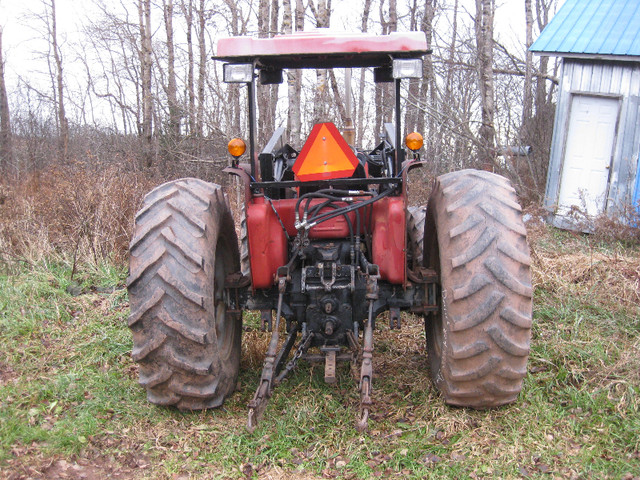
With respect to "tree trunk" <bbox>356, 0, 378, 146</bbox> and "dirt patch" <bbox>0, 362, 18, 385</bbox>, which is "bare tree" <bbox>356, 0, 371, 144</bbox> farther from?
"dirt patch" <bbox>0, 362, 18, 385</bbox>

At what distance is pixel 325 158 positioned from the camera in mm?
3668

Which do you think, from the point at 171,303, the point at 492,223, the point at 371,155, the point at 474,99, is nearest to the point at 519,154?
the point at 474,99

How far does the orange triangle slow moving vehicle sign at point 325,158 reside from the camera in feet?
12.0

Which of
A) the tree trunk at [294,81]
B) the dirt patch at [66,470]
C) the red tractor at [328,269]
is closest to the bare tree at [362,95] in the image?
the tree trunk at [294,81]

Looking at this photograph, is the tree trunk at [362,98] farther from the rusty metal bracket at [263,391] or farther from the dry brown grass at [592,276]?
the rusty metal bracket at [263,391]

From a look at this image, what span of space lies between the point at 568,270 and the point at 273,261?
3731mm

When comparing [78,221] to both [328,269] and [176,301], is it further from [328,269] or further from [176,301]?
[328,269]

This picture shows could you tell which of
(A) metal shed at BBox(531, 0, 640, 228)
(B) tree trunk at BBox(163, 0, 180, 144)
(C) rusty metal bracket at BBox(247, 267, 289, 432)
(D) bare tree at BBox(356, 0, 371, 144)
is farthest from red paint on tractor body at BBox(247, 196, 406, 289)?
(D) bare tree at BBox(356, 0, 371, 144)

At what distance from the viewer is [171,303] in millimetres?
3420

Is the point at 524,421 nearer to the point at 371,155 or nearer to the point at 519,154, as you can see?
the point at 371,155

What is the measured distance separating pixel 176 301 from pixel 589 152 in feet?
30.6

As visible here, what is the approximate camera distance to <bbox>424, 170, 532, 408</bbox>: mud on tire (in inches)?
130

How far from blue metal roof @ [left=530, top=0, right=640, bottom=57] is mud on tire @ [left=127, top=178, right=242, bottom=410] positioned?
889 cm

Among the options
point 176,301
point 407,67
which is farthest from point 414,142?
point 176,301
